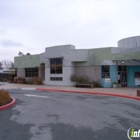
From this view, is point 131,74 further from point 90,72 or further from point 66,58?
point 66,58

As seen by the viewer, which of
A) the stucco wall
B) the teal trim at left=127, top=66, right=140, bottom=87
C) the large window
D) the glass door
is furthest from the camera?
the large window

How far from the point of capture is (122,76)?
80.3ft

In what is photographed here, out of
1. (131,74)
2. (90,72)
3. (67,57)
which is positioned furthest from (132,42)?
(67,57)

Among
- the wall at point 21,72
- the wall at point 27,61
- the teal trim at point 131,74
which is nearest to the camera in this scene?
the teal trim at point 131,74

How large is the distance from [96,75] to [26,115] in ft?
58.8

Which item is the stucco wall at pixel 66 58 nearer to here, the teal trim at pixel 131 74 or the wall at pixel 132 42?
the teal trim at pixel 131 74

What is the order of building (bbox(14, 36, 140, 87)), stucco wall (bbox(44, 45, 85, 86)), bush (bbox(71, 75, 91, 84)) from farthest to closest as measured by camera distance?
1. stucco wall (bbox(44, 45, 85, 86))
2. bush (bbox(71, 75, 91, 84))
3. building (bbox(14, 36, 140, 87))

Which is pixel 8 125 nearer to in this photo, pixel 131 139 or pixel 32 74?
Answer: pixel 131 139

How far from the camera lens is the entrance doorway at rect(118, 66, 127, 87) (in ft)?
79.8

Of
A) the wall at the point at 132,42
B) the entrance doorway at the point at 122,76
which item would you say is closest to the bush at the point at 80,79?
the entrance doorway at the point at 122,76

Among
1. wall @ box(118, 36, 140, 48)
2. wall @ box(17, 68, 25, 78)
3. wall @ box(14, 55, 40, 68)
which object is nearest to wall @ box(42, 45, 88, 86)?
wall @ box(14, 55, 40, 68)

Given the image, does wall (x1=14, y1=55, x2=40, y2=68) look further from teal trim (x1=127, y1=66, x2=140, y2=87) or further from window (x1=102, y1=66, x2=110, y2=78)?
teal trim (x1=127, y1=66, x2=140, y2=87)

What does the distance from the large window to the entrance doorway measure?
9281 millimetres

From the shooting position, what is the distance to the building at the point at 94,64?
2370 cm
